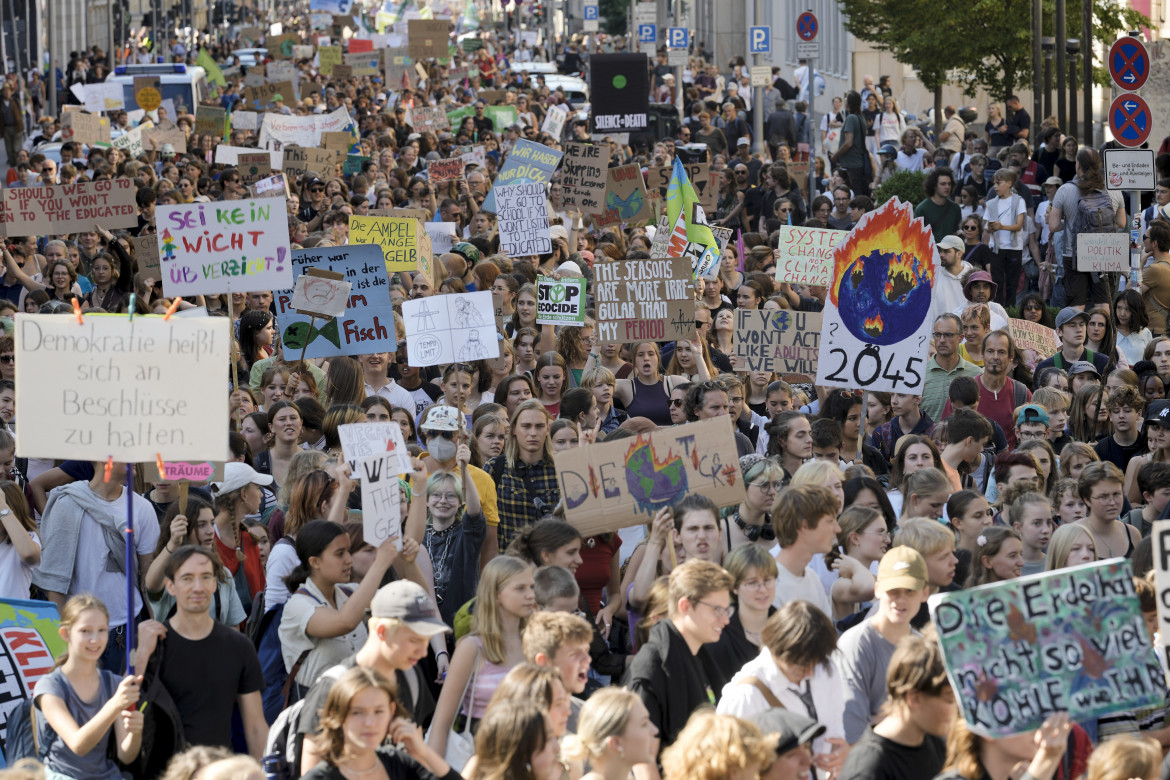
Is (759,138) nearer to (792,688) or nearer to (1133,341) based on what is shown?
(1133,341)

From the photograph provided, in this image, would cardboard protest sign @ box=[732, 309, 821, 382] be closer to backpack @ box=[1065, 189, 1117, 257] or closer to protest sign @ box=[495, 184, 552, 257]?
protest sign @ box=[495, 184, 552, 257]

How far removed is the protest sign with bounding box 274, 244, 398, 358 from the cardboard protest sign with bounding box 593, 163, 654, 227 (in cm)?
723

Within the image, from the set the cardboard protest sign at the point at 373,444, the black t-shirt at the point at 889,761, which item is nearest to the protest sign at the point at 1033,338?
the cardboard protest sign at the point at 373,444

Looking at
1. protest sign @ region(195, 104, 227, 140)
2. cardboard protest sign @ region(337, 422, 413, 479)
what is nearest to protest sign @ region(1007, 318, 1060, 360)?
cardboard protest sign @ region(337, 422, 413, 479)

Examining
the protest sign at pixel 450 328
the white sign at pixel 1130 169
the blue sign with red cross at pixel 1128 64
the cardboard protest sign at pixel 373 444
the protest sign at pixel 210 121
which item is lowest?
the cardboard protest sign at pixel 373 444

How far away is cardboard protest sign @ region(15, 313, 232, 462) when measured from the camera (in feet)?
19.7

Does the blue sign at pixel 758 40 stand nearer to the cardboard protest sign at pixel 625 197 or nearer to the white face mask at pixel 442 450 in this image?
the cardboard protest sign at pixel 625 197

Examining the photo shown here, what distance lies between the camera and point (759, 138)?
3016 cm

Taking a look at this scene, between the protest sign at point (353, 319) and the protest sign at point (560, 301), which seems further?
the protest sign at point (560, 301)

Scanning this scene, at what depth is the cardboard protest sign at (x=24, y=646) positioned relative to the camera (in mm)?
6539

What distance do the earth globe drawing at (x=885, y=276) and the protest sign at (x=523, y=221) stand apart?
5.40m

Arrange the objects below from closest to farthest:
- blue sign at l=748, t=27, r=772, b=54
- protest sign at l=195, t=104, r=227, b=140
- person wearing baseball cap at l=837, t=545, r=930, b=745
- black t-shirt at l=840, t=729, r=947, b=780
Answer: black t-shirt at l=840, t=729, r=947, b=780
person wearing baseball cap at l=837, t=545, r=930, b=745
protest sign at l=195, t=104, r=227, b=140
blue sign at l=748, t=27, r=772, b=54

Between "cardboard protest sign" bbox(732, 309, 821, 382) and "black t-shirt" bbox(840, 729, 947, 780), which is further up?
"cardboard protest sign" bbox(732, 309, 821, 382)

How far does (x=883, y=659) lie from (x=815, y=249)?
841 cm
